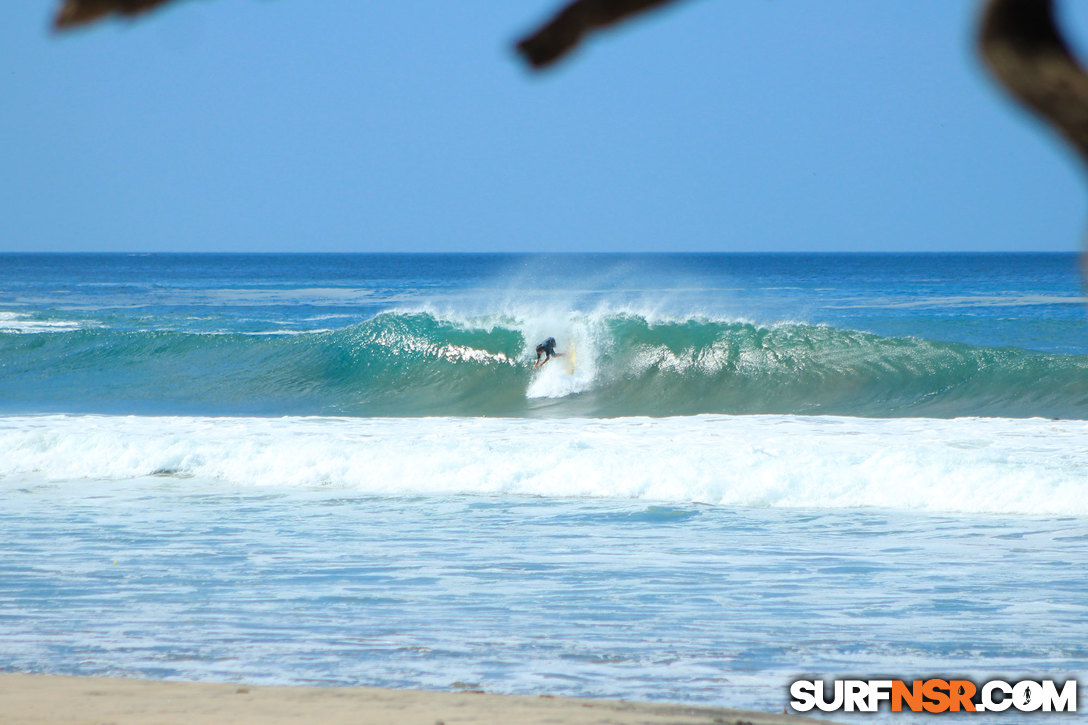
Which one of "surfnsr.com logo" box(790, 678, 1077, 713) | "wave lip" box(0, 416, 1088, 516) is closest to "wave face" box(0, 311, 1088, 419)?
"wave lip" box(0, 416, 1088, 516)

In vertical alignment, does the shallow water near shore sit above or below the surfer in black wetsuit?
below

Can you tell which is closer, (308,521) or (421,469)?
(308,521)

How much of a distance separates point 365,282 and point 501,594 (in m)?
62.5

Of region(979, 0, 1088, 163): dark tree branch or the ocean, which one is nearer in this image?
region(979, 0, 1088, 163): dark tree branch

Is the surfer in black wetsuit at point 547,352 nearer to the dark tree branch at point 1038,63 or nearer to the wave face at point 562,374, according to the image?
the wave face at point 562,374

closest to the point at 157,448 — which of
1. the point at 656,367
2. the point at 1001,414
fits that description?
the point at 656,367

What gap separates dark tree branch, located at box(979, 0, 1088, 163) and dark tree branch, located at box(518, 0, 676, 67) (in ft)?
1.62

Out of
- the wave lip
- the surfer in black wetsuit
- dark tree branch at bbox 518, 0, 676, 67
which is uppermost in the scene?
dark tree branch at bbox 518, 0, 676, 67

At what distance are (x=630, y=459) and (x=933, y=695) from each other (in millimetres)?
5620

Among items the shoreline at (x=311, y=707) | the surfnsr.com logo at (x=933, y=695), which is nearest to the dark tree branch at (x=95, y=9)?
the shoreline at (x=311, y=707)

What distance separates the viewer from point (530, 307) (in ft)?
72.4

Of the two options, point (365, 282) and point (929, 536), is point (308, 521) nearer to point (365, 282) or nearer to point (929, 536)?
point (929, 536)

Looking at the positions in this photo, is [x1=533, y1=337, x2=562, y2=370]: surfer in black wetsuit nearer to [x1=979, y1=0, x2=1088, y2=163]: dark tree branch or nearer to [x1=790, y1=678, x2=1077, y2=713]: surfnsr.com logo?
[x1=790, y1=678, x2=1077, y2=713]: surfnsr.com logo

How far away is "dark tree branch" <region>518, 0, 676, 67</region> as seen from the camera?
→ 1.68 metres
